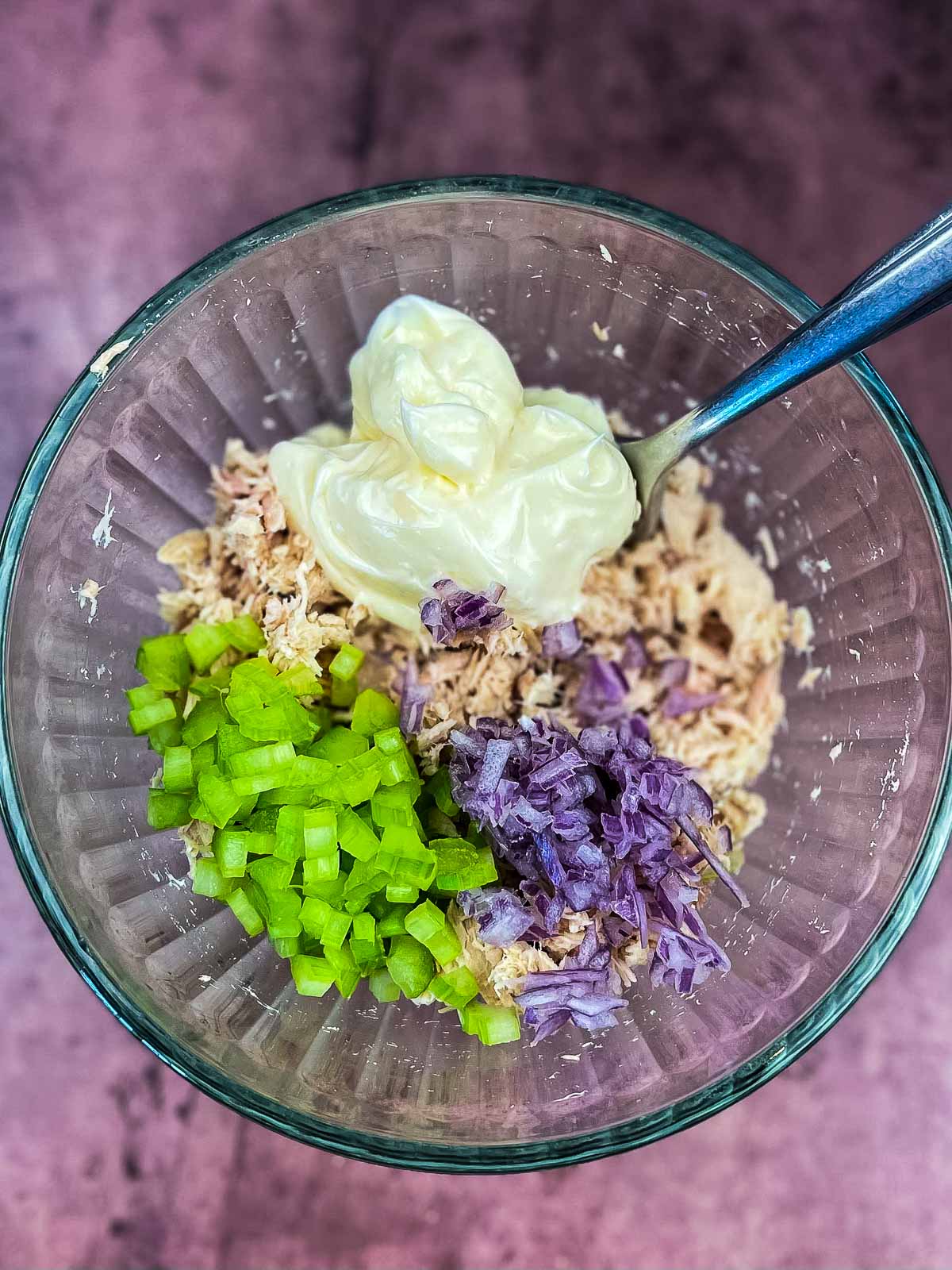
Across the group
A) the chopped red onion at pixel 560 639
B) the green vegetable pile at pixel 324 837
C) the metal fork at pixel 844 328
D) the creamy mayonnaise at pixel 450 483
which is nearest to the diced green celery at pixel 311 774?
the green vegetable pile at pixel 324 837

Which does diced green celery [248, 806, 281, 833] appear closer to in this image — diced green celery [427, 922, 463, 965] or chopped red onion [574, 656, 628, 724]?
diced green celery [427, 922, 463, 965]

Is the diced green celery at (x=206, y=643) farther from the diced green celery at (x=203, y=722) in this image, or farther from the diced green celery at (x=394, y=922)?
the diced green celery at (x=394, y=922)

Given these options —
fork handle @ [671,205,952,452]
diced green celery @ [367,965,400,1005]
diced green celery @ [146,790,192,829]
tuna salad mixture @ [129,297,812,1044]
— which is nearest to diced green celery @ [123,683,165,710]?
tuna salad mixture @ [129,297,812,1044]

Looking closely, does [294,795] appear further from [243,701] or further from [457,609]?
[457,609]

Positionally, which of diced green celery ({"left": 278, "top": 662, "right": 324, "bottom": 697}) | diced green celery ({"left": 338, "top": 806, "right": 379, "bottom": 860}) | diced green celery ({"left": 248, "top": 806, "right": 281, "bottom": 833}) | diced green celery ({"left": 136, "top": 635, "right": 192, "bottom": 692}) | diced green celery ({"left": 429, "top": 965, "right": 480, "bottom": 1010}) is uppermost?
diced green celery ({"left": 136, "top": 635, "right": 192, "bottom": 692})

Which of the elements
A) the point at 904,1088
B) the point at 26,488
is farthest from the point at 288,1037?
the point at 904,1088
